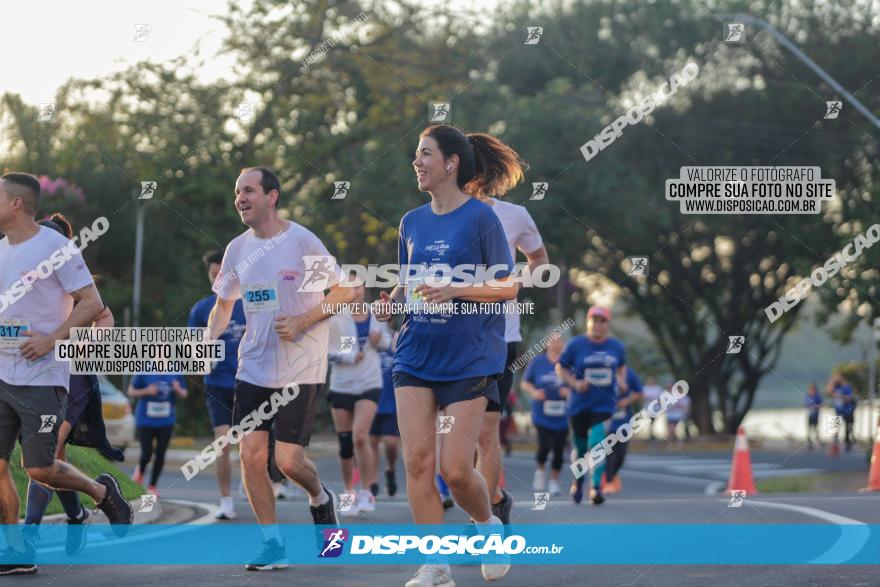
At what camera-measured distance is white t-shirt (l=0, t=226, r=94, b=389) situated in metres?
8.05

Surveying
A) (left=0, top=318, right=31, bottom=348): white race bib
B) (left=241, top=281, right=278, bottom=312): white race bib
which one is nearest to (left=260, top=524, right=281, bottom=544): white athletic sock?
(left=241, top=281, right=278, bottom=312): white race bib

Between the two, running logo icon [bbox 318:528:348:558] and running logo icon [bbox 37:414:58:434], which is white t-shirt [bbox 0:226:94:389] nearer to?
running logo icon [bbox 37:414:58:434]

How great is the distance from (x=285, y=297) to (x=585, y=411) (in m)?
6.42

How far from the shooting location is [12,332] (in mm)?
8086

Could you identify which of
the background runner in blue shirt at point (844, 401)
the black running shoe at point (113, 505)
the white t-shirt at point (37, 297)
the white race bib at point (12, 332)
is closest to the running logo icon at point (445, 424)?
the white t-shirt at point (37, 297)

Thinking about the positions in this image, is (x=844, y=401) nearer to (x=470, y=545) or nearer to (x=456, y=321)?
(x=470, y=545)

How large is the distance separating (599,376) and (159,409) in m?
3.95

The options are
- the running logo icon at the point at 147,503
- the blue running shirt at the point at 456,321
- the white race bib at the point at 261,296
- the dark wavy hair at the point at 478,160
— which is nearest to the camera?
the blue running shirt at the point at 456,321

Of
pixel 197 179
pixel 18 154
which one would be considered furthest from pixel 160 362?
pixel 18 154

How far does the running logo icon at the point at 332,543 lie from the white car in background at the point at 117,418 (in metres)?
14.7

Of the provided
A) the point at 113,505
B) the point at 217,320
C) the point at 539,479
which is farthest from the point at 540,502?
the point at 113,505

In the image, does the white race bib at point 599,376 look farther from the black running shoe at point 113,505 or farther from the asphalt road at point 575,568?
the black running shoe at point 113,505

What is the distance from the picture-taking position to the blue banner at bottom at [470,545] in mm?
8195

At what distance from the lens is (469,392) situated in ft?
24.1
